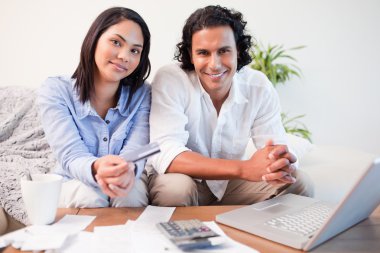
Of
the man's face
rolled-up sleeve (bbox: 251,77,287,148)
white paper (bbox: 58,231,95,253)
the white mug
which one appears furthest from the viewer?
rolled-up sleeve (bbox: 251,77,287,148)

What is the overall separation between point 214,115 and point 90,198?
1.78 feet

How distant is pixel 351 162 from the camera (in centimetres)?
157

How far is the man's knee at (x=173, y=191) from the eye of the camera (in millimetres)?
1021

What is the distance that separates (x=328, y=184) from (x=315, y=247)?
745 mm

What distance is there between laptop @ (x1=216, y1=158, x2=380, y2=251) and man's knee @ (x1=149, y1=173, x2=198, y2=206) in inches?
8.4

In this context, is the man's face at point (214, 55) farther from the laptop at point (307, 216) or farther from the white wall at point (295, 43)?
the white wall at point (295, 43)

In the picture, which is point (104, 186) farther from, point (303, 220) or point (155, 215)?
point (303, 220)

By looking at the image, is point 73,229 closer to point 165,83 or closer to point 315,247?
point 315,247

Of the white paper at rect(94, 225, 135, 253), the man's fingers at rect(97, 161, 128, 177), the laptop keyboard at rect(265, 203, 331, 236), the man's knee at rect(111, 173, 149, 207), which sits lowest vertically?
the man's knee at rect(111, 173, 149, 207)

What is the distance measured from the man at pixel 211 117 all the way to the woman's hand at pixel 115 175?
0.64ft

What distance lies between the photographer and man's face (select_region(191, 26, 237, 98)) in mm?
1199

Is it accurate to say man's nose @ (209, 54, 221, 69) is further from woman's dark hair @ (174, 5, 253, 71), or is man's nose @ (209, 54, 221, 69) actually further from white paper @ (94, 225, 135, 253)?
white paper @ (94, 225, 135, 253)

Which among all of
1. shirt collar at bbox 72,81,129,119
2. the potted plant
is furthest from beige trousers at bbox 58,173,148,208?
the potted plant

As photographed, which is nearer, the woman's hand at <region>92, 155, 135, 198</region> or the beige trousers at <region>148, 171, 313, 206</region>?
the woman's hand at <region>92, 155, 135, 198</region>
